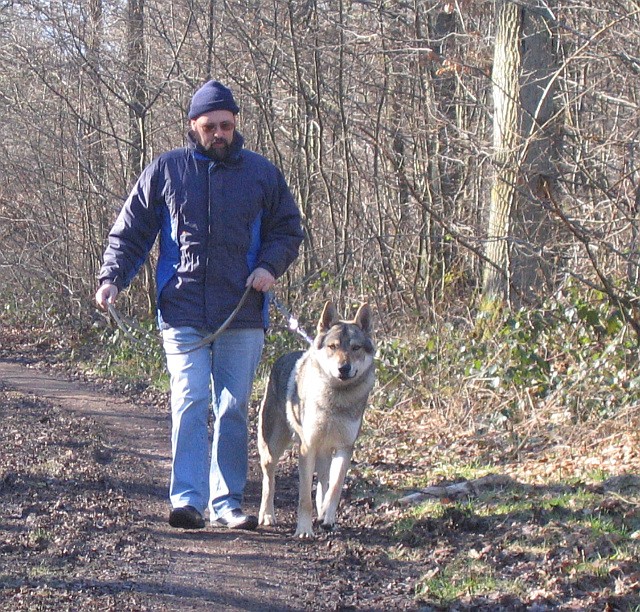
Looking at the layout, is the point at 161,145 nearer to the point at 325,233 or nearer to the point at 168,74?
the point at 168,74

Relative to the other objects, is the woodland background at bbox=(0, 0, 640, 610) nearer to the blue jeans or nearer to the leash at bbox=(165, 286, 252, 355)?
the blue jeans

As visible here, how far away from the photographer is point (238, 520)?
20.1 feet

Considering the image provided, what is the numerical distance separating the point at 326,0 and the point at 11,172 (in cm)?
674

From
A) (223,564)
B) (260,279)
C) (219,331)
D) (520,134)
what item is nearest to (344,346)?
(260,279)

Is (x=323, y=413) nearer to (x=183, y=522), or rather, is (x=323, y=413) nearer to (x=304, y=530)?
(x=304, y=530)

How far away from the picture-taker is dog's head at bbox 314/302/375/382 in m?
6.50

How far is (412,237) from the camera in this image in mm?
12453

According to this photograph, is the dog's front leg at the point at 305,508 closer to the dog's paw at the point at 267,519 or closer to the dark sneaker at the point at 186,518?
the dog's paw at the point at 267,519

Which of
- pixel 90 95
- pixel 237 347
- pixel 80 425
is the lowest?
pixel 80 425

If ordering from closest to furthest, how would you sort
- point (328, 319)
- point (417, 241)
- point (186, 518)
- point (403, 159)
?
point (186, 518) < point (328, 319) < point (417, 241) < point (403, 159)

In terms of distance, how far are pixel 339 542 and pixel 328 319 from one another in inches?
59.9

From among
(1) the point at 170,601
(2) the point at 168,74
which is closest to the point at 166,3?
(2) the point at 168,74

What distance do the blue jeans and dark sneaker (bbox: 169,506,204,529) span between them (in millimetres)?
42

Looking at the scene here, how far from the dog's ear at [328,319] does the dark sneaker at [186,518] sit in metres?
1.50
